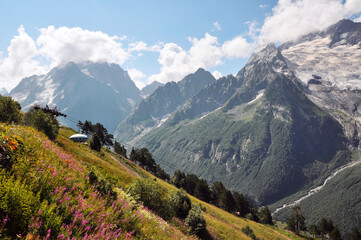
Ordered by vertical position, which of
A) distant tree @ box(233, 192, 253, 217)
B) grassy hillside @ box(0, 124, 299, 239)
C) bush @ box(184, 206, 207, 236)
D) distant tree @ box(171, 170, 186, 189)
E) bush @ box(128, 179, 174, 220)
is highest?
grassy hillside @ box(0, 124, 299, 239)

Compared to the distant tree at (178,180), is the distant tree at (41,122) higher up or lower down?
higher up

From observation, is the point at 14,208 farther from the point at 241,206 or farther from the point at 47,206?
the point at 241,206

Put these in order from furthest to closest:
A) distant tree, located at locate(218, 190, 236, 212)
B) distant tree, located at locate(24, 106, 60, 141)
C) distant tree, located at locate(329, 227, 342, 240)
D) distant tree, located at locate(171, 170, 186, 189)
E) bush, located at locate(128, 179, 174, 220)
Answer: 1. distant tree, located at locate(329, 227, 342, 240)
2. distant tree, located at locate(218, 190, 236, 212)
3. distant tree, located at locate(171, 170, 186, 189)
4. distant tree, located at locate(24, 106, 60, 141)
5. bush, located at locate(128, 179, 174, 220)

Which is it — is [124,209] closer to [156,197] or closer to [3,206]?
[3,206]

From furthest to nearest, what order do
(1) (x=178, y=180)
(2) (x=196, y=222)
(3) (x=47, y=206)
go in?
(1) (x=178, y=180), (2) (x=196, y=222), (3) (x=47, y=206)

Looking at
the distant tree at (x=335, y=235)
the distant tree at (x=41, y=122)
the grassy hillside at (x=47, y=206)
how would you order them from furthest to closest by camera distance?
the distant tree at (x=335, y=235) → the distant tree at (x=41, y=122) → the grassy hillside at (x=47, y=206)

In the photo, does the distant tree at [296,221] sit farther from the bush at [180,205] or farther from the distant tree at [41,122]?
the distant tree at [41,122]

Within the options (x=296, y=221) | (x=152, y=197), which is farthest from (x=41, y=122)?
(x=296, y=221)

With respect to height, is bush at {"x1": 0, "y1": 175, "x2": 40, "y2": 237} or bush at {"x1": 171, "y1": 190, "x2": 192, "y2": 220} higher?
bush at {"x1": 0, "y1": 175, "x2": 40, "y2": 237}

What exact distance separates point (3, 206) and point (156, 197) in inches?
550

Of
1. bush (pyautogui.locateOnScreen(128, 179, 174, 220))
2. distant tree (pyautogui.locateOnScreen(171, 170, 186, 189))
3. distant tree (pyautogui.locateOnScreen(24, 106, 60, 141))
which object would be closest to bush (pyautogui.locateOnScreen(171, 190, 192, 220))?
bush (pyautogui.locateOnScreen(128, 179, 174, 220))

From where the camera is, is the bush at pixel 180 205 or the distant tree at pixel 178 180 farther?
the distant tree at pixel 178 180

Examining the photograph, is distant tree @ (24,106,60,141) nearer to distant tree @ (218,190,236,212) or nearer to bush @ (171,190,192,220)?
bush @ (171,190,192,220)

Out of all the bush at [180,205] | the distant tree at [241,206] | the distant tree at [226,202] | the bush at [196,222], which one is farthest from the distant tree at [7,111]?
the distant tree at [241,206]
